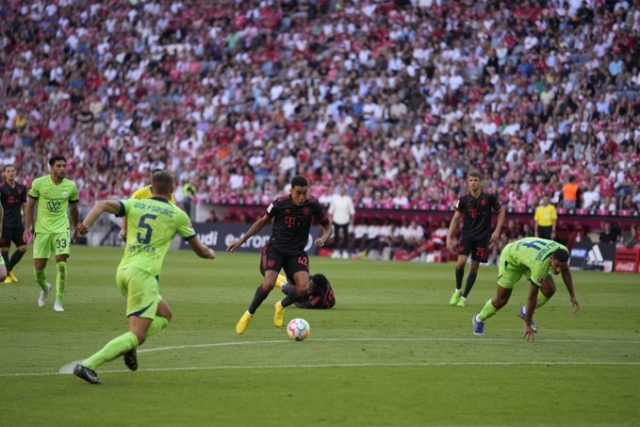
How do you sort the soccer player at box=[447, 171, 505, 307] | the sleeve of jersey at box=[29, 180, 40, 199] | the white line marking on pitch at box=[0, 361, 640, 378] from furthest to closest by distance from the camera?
the soccer player at box=[447, 171, 505, 307], the sleeve of jersey at box=[29, 180, 40, 199], the white line marking on pitch at box=[0, 361, 640, 378]

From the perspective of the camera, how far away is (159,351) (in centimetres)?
1263

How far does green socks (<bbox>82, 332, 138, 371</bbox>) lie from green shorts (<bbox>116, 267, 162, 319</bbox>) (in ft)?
0.82

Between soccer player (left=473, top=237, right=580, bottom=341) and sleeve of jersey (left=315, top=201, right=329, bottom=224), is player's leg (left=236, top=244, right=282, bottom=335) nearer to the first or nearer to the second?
sleeve of jersey (left=315, top=201, right=329, bottom=224)

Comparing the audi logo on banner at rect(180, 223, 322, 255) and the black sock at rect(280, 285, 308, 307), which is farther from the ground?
the black sock at rect(280, 285, 308, 307)

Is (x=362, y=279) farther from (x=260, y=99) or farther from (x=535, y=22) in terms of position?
(x=260, y=99)

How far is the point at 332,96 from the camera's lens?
4275 cm

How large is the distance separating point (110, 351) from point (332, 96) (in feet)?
110

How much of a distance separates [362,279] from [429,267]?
615 centimetres

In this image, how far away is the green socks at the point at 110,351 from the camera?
32.4 feet

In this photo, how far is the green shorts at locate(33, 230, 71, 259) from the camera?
1770cm

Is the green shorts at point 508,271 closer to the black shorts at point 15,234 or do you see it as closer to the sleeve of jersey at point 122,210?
the sleeve of jersey at point 122,210

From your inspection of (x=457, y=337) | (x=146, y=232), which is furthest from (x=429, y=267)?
(x=146, y=232)

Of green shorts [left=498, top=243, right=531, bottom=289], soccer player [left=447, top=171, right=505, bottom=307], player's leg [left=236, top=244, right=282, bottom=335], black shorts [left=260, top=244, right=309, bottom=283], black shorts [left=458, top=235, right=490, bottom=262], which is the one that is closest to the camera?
green shorts [left=498, top=243, right=531, bottom=289]

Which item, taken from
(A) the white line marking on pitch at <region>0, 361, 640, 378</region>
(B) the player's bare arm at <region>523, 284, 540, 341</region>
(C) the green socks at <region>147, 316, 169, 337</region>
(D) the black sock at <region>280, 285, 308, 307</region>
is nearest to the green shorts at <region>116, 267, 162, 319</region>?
(C) the green socks at <region>147, 316, 169, 337</region>
